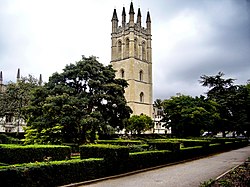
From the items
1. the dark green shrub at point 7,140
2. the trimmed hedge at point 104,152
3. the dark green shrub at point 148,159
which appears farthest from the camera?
the dark green shrub at point 7,140

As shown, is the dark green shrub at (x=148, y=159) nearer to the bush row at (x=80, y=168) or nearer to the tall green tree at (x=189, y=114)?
the bush row at (x=80, y=168)

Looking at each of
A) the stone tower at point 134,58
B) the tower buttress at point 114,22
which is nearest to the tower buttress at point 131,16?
the stone tower at point 134,58

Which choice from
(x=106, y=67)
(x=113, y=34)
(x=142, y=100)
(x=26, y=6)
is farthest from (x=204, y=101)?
(x=113, y=34)

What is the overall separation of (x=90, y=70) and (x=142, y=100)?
142ft

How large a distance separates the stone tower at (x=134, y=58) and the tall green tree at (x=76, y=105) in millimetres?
37594

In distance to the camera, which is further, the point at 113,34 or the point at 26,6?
the point at 113,34

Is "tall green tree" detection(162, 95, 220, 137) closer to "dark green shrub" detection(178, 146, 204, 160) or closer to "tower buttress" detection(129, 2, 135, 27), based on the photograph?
"dark green shrub" detection(178, 146, 204, 160)

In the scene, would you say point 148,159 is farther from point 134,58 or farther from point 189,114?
point 134,58

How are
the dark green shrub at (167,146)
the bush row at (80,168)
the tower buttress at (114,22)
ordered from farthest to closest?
the tower buttress at (114,22) → the dark green shrub at (167,146) → the bush row at (80,168)

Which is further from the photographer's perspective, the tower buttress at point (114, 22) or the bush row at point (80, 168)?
the tower buttress at point (114, 22)

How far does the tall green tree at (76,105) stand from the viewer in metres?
21.8

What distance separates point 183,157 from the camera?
59.9 ft

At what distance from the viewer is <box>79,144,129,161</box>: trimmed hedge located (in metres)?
12.0

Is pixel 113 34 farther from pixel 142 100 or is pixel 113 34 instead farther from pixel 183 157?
pixel 183 157
